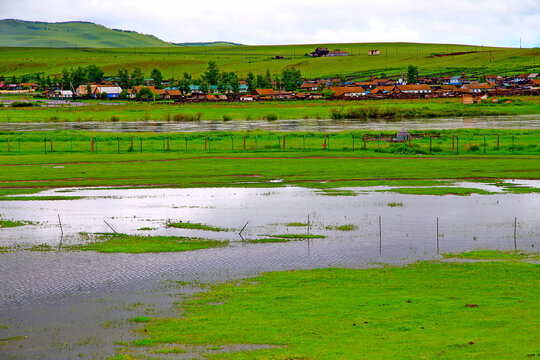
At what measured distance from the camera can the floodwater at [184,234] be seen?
2052 cm

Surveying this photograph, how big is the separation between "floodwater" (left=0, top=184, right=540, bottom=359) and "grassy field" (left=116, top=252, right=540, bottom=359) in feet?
5.15

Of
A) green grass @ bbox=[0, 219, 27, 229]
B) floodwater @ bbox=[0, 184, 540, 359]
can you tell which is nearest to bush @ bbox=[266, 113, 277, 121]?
floodwater @ bbox=[0, 184, 540, 359]

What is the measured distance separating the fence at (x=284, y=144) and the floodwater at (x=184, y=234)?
71.2 ft

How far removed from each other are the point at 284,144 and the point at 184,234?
1688 inches

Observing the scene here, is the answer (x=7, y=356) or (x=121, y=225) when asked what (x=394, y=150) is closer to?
(x=121, y=225)

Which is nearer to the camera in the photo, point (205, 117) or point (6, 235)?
point (6, 235)

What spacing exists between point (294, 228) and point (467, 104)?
14069 cm

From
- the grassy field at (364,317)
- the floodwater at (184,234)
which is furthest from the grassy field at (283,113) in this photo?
the grassy field at (364,317)

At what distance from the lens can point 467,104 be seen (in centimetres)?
16362

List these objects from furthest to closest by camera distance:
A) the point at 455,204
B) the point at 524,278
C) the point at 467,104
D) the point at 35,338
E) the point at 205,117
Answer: the point at 467,104, the point at 205,117, the point at 455,204, the point at 524,278, the point at 35,338

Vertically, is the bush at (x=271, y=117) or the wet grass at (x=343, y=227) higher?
the bush at (x=271, y=117)

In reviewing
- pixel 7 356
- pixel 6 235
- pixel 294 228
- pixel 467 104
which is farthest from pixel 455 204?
pixel 467 104

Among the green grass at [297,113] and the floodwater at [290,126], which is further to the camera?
the green grass at [297,113]

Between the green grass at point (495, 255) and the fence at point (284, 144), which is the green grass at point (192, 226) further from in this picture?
the fence at point (284, 144)
